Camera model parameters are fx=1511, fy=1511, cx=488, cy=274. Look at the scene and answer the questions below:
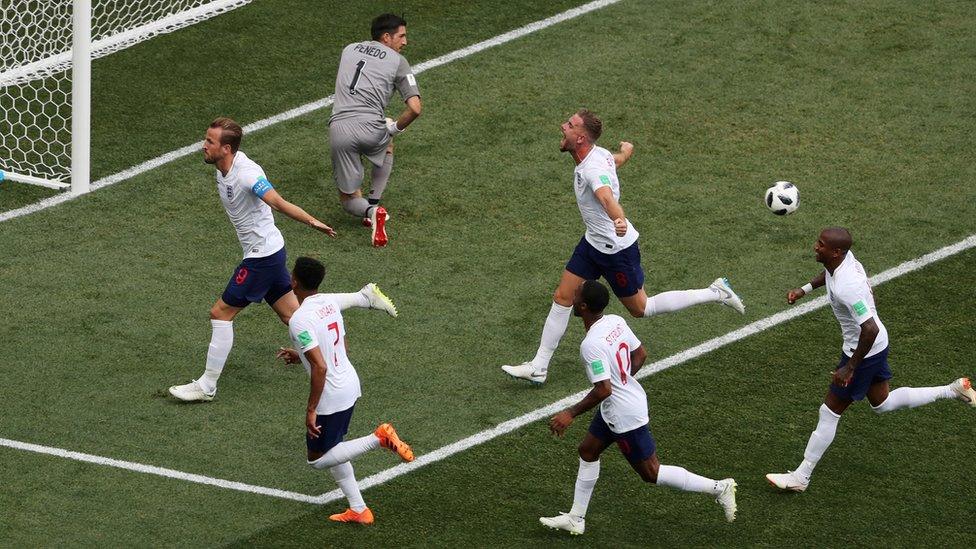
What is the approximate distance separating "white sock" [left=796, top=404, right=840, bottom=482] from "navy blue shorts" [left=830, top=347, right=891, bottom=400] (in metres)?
0.17

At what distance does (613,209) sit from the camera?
1095cm

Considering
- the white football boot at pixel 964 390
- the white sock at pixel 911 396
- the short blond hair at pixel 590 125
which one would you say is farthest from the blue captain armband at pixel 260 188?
the white football boot at pixel 964 390

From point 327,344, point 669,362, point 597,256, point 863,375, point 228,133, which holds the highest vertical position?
point 228,133

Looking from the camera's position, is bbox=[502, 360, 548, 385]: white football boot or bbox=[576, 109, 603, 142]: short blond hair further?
bbox=[502, 360, 548, 385]: white football boot

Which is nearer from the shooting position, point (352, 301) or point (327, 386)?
point (327, 386)

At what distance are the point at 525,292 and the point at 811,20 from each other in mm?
6780

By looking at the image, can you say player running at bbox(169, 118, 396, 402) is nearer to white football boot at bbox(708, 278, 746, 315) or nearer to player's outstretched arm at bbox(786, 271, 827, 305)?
white football boot at bbox(708, 278, 746, 315)

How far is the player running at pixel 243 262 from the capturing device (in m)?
11.2

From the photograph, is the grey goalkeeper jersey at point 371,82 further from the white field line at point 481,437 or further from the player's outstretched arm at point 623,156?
the white field line at point 481,437

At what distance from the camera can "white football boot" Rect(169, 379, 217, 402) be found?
1152cm

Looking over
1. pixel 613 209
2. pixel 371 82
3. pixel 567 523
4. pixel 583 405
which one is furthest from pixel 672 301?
pixel 371 82

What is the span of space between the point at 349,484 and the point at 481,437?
1561 millimetres

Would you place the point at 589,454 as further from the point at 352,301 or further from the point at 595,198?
the point at 352,301

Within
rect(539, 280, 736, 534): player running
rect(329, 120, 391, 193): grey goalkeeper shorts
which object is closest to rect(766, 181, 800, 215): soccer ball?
rect(539, 280, 736, 534): player running
